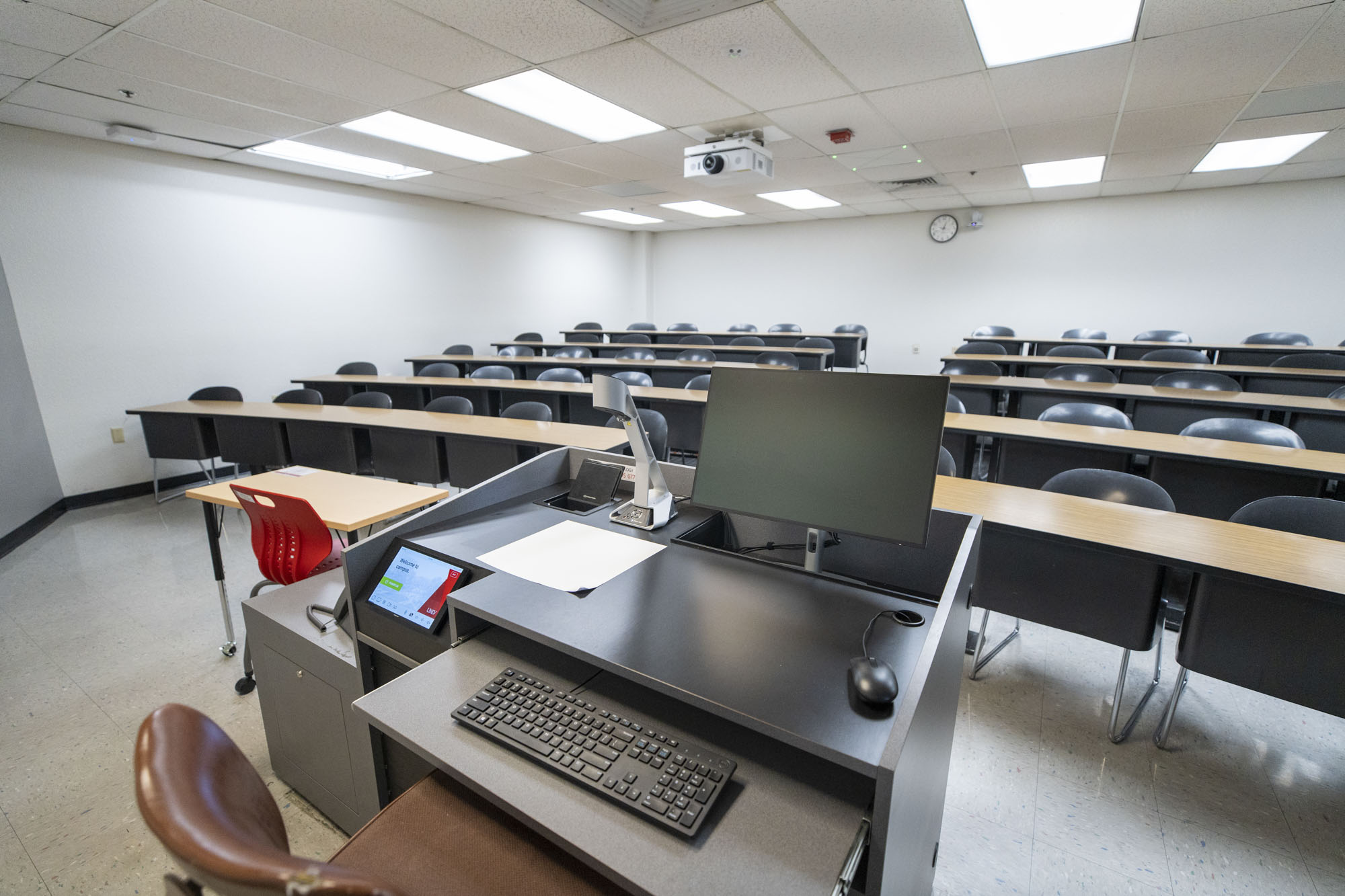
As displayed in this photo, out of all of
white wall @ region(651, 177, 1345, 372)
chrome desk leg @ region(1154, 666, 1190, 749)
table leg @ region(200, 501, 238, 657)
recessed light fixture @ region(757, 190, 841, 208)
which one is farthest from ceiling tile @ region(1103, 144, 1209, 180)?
table leg @ region(200, 501, 238, 657)

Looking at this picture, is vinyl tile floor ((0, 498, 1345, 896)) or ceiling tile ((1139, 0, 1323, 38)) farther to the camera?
ceiling tile ((1139, 0, 1323, 38))

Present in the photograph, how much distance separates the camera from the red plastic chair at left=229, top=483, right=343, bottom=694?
197 cm

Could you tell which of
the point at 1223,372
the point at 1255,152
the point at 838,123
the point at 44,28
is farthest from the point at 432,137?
the point at 1255,152

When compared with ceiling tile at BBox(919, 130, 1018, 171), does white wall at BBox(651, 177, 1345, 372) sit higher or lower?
lower

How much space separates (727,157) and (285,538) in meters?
3.95

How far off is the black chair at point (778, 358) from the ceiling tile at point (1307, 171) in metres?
4.84

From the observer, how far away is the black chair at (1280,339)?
5984 mm

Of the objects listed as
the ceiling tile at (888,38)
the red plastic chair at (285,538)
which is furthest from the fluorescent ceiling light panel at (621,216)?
the red plastic chair at (285,538)

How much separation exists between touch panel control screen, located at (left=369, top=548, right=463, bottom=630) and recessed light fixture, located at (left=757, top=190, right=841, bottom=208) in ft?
20.6

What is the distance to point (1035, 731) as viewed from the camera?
203 centimetres

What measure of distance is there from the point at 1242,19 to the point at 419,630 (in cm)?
416

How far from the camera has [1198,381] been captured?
13.6 ft

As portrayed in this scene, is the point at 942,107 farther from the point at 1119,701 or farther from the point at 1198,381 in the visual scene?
the point at 1119,701

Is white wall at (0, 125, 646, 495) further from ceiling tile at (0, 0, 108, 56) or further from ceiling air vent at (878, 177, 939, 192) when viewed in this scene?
ceiling air vent at (878, 177, 939, 192)
